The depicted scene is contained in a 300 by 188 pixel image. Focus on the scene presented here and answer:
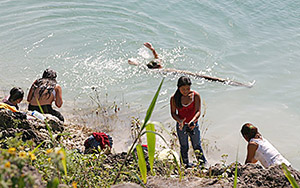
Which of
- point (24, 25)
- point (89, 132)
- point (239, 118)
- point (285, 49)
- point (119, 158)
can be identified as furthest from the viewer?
point (24, 25)

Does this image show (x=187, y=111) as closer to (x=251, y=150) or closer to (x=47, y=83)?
(x=251, y=150)

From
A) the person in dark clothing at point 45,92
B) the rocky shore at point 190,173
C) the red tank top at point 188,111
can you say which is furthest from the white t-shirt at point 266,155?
the person in dark clothing at point 45,92

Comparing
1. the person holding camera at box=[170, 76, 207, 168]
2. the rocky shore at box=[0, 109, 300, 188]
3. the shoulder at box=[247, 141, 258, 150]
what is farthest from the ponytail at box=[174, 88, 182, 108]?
the rocky shore at box=[0, 109, 300, 188]

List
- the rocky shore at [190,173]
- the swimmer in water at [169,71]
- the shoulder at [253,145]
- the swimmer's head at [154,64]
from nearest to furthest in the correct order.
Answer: the rocky shore at [190,173] → the shoulder at [253,145] → the swimmer in water at [169,71] → the swimmer's head at [154,64]

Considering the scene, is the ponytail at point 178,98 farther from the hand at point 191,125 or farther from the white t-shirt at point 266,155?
the white t-shirt at point 266,155

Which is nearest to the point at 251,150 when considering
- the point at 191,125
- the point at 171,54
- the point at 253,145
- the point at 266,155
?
the point at 253,145

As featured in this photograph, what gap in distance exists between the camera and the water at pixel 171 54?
8.39 m

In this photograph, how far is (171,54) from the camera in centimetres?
1159

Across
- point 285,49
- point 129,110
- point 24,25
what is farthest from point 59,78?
point 285,49

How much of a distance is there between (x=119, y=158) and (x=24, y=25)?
9710mm

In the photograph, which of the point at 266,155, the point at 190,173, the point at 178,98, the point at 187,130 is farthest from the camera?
the point at 187,130

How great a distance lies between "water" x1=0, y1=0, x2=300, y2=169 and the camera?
8.39 meters

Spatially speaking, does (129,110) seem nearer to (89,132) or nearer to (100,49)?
(89,132)

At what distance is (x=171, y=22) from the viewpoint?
13477 millimetres
